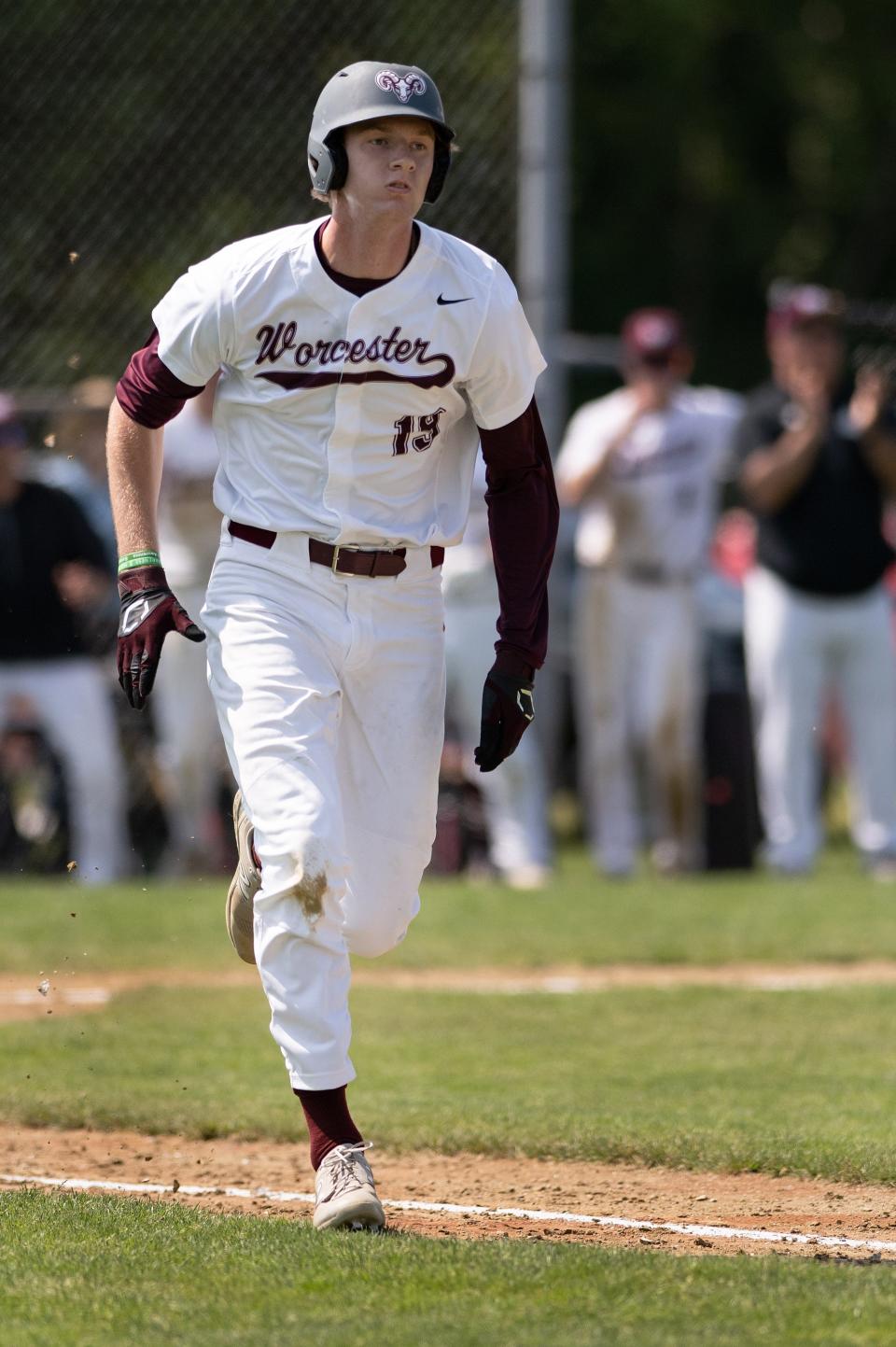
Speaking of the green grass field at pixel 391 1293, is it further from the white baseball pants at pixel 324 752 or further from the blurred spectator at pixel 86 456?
the blurred spectator at pixel 86 456

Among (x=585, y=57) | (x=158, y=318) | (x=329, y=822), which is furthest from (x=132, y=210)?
(x=585, y=57)

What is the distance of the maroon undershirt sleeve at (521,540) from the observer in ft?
17.3

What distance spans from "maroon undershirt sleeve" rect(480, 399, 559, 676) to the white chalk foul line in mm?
1276

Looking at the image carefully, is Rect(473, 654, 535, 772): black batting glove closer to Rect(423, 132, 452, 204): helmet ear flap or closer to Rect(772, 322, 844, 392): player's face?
Rect(423, 132, 452, 204): helmet ear flap

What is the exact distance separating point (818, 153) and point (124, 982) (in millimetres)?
18802

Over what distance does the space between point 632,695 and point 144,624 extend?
661 centimetres

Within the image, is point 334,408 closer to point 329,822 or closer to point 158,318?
point 158,318

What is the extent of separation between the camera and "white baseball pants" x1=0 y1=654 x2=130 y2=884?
36.1 feet

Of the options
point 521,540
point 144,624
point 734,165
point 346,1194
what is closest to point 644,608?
point 521,540

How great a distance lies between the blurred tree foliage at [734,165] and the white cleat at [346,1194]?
19949 mm

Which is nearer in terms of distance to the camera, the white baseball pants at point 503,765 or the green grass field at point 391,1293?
the green grass field at point 391,1293

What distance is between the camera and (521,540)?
5285 millimetres

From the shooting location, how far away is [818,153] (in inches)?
990

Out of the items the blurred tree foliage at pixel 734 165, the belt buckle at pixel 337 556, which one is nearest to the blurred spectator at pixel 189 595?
the belt buckle at pixel 337 556
